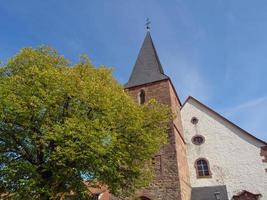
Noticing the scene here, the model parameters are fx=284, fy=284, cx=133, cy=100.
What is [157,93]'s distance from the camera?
20.9 m

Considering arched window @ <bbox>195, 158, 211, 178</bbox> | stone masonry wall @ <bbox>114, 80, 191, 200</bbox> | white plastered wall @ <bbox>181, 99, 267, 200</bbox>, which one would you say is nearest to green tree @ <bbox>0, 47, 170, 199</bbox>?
stone masonry wall @ <bbox>114, 80, 191, 200</bbox>

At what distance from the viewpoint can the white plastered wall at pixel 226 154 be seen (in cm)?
1873

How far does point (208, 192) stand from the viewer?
18.5m

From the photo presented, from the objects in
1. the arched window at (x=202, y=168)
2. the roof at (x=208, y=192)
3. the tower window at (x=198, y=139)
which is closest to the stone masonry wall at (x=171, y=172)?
the roof at (x=208, y=192)

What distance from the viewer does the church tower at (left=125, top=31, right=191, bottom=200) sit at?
17.0m

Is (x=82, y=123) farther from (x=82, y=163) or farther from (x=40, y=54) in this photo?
(x=40, y=54)

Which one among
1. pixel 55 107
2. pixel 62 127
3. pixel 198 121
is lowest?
pixel 62 127

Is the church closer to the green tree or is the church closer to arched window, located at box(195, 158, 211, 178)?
arched window, located at box(195, 158, 211, 178)

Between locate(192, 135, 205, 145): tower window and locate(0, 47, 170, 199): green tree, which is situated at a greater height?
locate(192, 135, 205, 145): tower window

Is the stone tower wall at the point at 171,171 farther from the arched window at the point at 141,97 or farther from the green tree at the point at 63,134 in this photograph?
the green tree at the point at 63,134

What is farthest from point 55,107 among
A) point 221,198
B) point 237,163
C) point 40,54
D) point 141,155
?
point 237,163

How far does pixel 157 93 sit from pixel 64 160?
11.4 metres

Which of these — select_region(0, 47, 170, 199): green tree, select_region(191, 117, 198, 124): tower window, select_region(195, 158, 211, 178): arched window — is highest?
select_region(191, 117, 198, 124): tower window

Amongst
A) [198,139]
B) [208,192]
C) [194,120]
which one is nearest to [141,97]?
[194,120]
